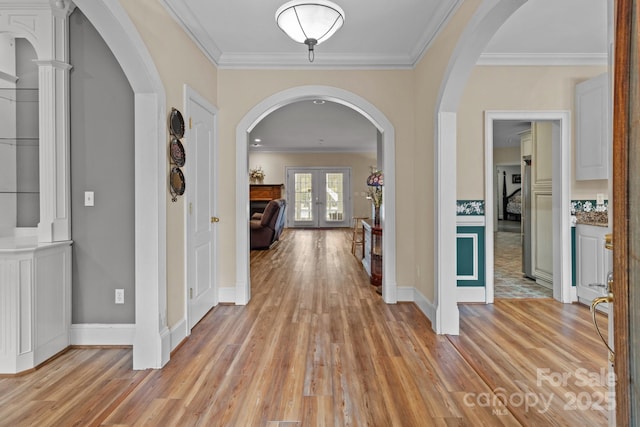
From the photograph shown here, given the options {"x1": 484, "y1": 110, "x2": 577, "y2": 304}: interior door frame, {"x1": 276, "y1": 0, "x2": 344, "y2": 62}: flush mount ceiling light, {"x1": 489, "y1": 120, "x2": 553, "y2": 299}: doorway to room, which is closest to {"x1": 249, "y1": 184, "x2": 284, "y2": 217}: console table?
{"x1": 489, "y1": 120, "x2": 553, "y2": 299}: doorway to room

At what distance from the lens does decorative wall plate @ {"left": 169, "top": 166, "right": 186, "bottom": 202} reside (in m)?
2.71

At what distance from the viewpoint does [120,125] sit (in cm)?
275

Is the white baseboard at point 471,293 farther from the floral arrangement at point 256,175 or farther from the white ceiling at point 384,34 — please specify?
the floral arrangement at point 256,175

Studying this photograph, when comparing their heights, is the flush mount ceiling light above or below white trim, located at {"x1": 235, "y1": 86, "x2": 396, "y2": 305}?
above

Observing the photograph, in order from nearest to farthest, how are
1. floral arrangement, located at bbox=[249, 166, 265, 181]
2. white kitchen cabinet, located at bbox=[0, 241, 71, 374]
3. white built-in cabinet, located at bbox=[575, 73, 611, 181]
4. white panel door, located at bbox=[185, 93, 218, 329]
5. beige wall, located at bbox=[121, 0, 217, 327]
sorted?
white kitchen cabinet, located at bbox=[0, 241, 71, 374] → beige wall, located at bbox=[121, 0, 217, 327] → white panel door, located at bbox=[185, 93, 218, 329] → white built-in cabinet, located at bbox=[575, 73, 611, 181] → floral arrangement, located at bbox=[249, 166, 265, 181]

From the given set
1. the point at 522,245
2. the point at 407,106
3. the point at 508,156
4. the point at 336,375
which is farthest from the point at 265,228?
the point at 508,156

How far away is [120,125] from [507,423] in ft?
10.7

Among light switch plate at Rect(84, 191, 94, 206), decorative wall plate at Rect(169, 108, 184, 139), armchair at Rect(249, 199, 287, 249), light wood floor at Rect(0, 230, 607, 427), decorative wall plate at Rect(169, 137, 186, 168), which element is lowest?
light wood floor at Rect(0, 230, 607, 427)

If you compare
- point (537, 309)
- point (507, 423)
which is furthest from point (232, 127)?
point (537, 309)

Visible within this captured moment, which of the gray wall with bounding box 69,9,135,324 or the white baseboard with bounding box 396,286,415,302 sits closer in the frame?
the gray wall with bounding box 69,9,135,324

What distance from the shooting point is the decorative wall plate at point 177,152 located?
8.88 feet

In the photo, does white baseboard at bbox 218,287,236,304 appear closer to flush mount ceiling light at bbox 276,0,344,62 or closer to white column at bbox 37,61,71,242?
white column at bbox 37,61,71,242

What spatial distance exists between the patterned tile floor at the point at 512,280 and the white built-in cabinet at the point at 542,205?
218 millimetres

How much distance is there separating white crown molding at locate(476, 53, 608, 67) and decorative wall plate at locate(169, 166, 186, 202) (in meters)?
3.37
